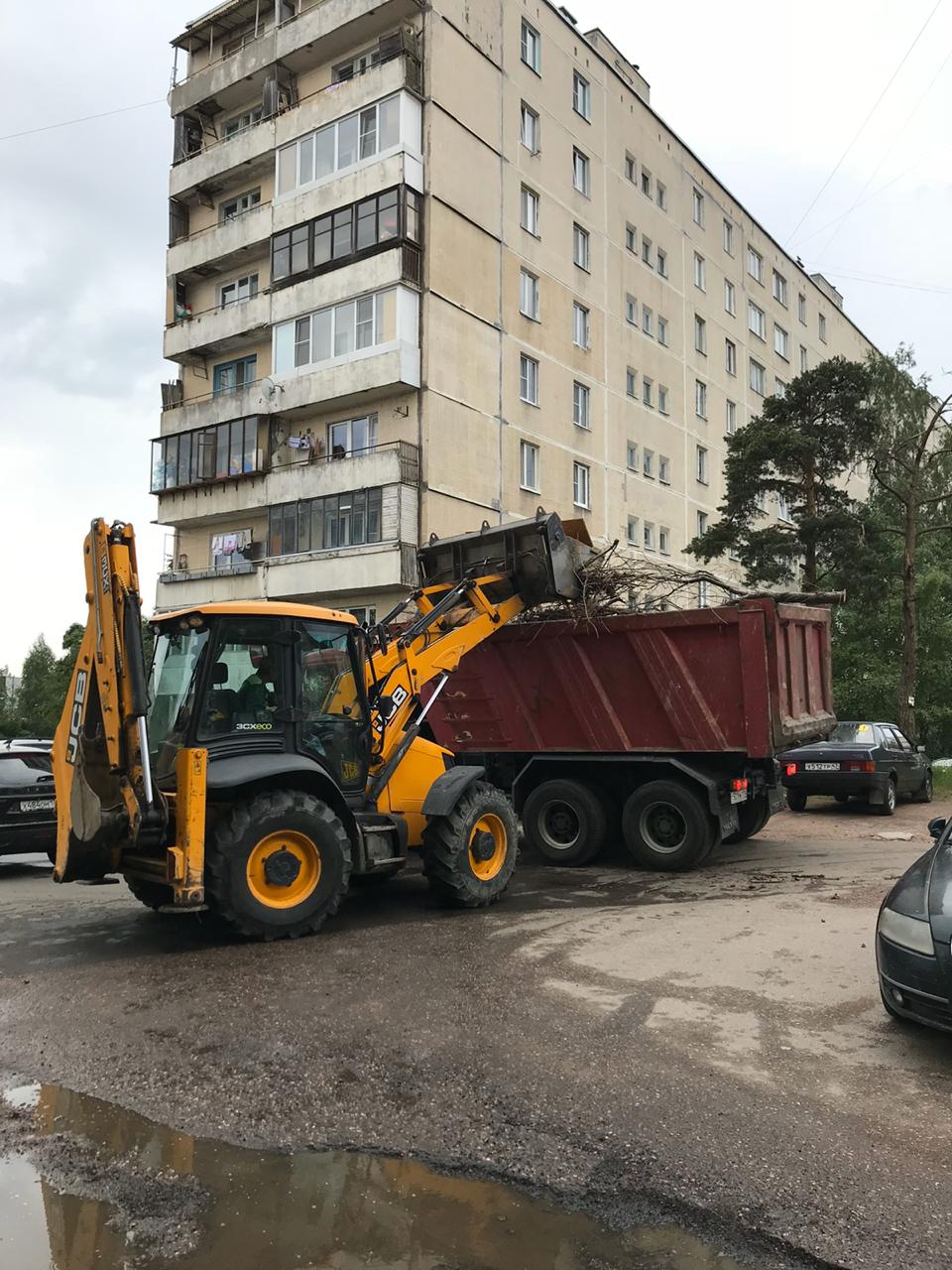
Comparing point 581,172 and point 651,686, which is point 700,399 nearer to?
point 581,172

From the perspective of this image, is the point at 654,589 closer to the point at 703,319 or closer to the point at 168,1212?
the point at 168,1212

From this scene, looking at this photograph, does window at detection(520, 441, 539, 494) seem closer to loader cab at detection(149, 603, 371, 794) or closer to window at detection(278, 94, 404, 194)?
window at detection(278, 94, 404, 194)

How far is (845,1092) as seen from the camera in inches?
173

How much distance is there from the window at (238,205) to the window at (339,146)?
248 centimetres

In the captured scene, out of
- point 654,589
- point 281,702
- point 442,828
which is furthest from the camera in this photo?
point 654,589

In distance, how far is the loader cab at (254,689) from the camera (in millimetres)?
7304

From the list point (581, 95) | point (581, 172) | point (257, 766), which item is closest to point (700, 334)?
point (581, 172)

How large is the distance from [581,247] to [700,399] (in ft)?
34.1

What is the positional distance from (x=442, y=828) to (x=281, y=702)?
5.91 ft

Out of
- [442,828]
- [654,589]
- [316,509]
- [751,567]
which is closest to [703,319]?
[751,567]

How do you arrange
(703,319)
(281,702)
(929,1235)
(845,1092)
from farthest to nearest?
(703,319), (281,702), (845,1092), (929,1235)

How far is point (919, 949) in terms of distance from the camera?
4.78m

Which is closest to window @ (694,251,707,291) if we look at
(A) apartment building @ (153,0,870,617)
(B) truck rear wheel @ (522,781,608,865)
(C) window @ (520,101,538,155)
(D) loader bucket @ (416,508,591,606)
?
(A) apartment building @ (153,0,870,617)

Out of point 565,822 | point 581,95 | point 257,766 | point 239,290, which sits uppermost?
point 581,95
